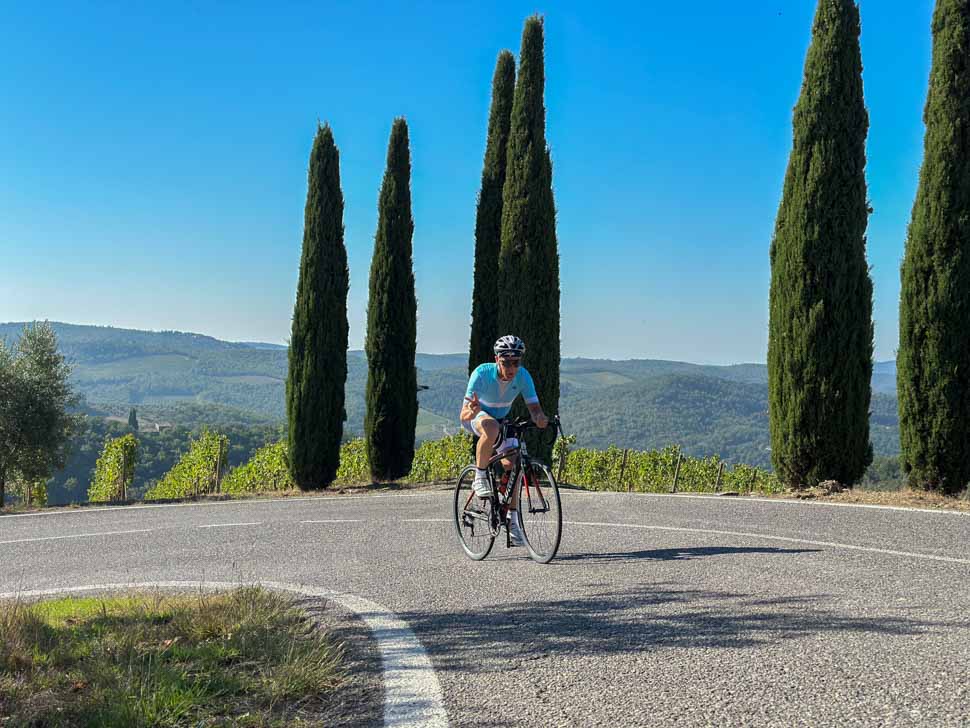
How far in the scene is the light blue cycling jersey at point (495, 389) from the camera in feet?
26.4

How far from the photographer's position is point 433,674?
178 inches

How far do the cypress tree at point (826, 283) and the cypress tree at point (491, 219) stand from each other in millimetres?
9127

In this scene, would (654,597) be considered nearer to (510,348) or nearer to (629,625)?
(629,625)

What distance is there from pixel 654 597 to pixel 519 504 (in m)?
2.21

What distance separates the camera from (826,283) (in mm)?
13805

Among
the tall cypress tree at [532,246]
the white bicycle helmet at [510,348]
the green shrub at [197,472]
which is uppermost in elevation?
the tall cypress tree at [532,246]

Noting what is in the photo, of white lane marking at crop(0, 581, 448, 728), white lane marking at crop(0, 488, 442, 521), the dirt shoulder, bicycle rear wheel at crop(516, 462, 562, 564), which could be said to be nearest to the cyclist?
bicycle rear wheel at crop(516, 462, 562, 564)

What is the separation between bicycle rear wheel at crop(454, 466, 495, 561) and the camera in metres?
8.23

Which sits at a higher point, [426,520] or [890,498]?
[890,498]

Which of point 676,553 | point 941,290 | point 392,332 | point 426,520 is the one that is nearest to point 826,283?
point 941,290

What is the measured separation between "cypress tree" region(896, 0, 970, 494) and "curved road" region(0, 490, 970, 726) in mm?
2537

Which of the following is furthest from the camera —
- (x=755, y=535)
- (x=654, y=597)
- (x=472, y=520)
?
(x=755, y=535)

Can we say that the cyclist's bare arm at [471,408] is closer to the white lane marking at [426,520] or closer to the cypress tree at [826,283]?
the white lane marking at [426,520]

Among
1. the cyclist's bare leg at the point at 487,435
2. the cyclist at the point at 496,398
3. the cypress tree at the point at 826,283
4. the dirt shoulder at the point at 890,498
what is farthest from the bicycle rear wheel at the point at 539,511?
the cypress tree at the point at 826,283
